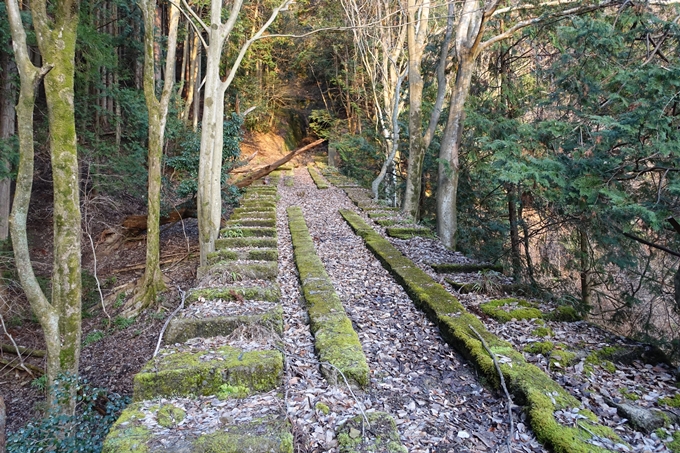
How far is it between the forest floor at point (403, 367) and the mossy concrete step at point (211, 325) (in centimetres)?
25

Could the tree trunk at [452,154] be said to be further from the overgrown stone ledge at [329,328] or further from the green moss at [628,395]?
the green moss at [628,395]

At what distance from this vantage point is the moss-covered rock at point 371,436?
8.38ft

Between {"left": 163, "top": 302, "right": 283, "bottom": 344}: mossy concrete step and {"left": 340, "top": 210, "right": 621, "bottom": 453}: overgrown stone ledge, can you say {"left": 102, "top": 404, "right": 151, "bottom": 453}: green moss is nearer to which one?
{"left": 163, "top": 302, "right": 283, "bottom": 344}: mossy concrete step

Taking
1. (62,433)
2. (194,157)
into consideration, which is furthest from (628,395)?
(194,157)

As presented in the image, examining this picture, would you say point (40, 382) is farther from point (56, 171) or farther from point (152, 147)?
point (152, 147)

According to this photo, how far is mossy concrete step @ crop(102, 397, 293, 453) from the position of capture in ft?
7.89

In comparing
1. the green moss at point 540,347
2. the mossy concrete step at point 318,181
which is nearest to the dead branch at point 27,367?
the green moss at point 540,347

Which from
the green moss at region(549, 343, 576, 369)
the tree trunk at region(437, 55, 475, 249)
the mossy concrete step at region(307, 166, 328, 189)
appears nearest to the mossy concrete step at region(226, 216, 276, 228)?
the tree trunk at region(437, 55, 475, 249)

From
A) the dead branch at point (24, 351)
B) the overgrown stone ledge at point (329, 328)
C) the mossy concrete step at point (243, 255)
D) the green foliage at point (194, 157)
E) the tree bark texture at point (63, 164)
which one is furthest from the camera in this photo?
the green foliage at point (194, 157)

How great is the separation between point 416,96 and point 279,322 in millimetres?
7446

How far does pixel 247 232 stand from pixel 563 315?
17.7 feet

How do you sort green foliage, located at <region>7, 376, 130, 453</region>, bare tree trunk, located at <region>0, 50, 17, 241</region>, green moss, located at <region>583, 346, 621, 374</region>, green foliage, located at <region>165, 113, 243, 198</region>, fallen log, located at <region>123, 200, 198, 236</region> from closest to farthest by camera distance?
green moss, located at <region>583, 346, 621, 374</region> < green foliage, located at <region>7, 376, 130, 453</region> < bare tree trunk, located at <region>0, 50, 17, 241</region> < green foliage, located at <region>165, 113, 243, 198</region> < fallen log, located at <region>123, 200, 198, 236</region>

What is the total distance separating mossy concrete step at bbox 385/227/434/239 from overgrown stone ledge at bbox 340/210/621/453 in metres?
2.29

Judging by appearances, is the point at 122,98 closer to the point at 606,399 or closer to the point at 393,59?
the point at 393,59
